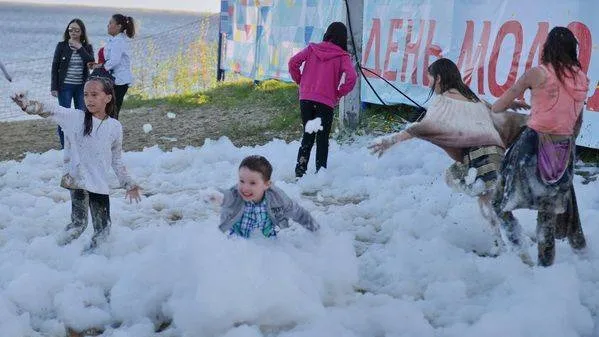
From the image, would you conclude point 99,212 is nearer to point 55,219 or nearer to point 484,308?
point 55,219

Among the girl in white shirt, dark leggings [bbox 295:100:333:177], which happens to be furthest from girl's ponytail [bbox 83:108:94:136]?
dark leggings [bbox 295:100:333:177]

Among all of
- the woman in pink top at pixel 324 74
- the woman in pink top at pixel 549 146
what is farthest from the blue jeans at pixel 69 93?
the woman in pink top at pixel 549 146

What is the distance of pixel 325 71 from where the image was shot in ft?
A: 27.7

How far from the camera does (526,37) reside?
9055 mm

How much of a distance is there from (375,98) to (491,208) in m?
5.95

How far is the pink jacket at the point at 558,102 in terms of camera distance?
4.93 m

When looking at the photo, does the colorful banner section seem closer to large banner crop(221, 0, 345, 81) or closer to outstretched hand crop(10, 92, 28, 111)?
large banner crop(221, 0, 345, 81)

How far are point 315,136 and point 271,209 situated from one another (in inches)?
148

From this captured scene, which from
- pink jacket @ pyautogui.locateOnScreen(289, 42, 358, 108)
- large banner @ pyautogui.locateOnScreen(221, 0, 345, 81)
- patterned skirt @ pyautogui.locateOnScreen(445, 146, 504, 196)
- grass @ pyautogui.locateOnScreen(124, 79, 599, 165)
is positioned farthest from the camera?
large banner @ pyautogui.locateOnScreen(221, 0, 345, 81)

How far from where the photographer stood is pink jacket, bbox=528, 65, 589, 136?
4930 millimetres

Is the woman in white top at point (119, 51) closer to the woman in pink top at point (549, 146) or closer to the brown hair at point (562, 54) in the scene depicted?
the woman in pink top at point (549, 146)

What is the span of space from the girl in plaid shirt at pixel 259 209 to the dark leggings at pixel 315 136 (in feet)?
11.4

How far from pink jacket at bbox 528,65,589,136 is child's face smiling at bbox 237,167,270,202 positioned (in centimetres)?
182

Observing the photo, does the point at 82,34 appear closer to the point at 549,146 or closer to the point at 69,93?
the point at 69,93
